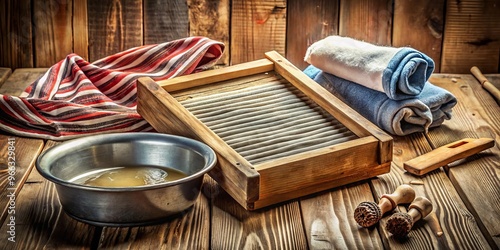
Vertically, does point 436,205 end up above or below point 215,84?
below

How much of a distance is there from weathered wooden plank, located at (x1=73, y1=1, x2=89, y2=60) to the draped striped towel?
31 centimetres

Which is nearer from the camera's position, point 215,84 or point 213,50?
point 215,84

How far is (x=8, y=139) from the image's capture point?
2482 mm

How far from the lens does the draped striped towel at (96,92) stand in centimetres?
253

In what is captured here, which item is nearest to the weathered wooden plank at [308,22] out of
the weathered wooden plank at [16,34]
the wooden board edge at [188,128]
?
the wooden board edge at [188,128]

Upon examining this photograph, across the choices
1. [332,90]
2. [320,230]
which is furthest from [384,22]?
[320,230]

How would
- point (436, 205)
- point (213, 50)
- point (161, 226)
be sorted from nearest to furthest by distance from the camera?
point (161, 226) → point (436, 205) → point (213, 50)

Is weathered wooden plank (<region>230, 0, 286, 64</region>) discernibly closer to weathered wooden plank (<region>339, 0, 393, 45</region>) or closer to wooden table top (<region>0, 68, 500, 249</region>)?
weathered wooden plank (<region>339, 0, 393, 45</region>)

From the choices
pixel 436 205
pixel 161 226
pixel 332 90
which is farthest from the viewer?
pixel 332 90

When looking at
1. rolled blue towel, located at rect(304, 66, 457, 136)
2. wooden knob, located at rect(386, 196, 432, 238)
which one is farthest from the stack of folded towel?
wooden knob, located at rect(386, 196, 432, 238)

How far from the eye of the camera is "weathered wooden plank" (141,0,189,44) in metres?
3.21

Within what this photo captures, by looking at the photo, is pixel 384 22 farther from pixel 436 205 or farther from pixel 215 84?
pixel 436 205

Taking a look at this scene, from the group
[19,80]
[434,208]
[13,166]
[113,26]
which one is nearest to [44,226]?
[13,166]

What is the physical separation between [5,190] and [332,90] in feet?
3.67
